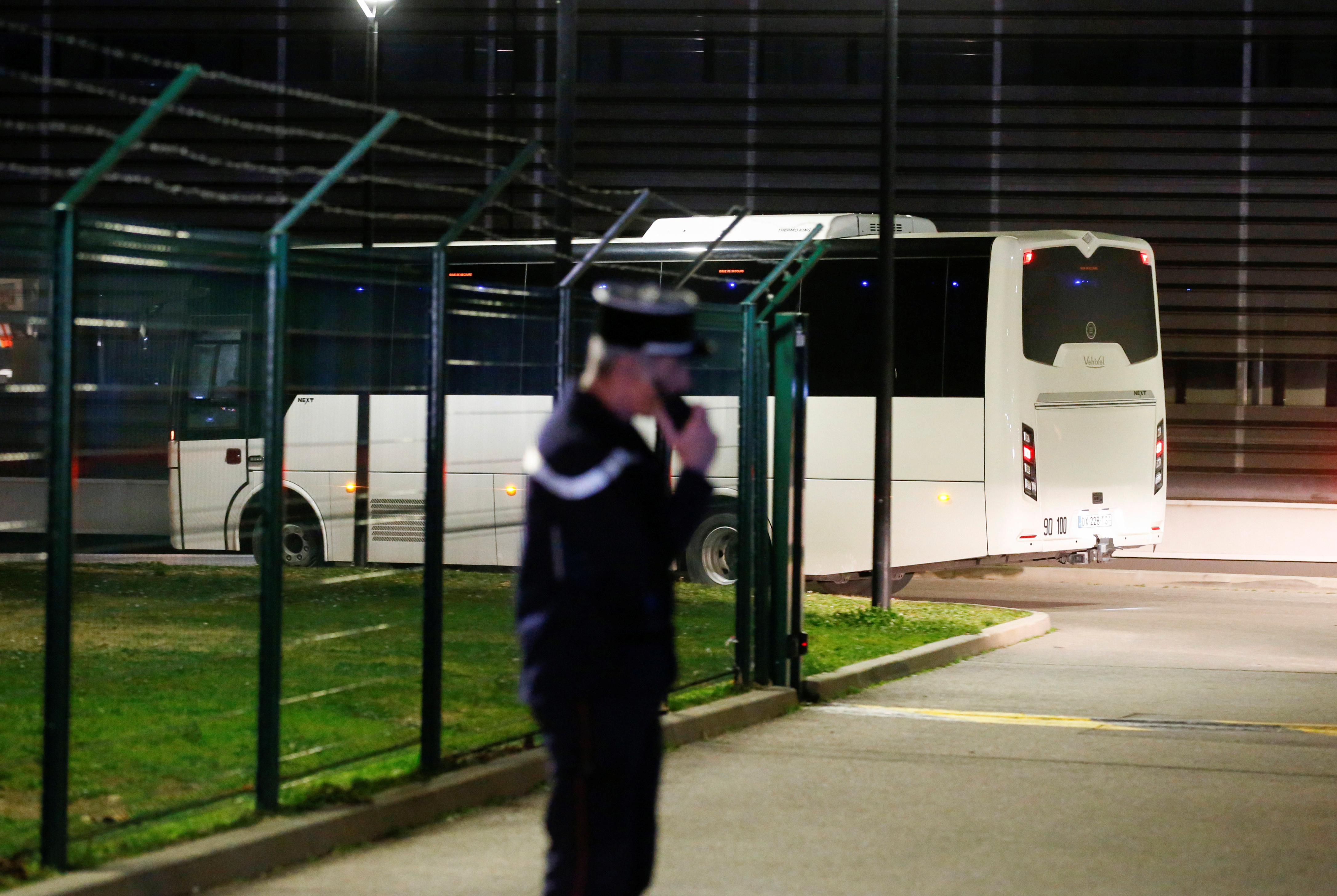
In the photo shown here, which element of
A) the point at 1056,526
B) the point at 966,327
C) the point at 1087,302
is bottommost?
the point at 1056,526

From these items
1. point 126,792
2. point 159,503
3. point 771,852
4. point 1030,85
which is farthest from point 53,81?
point 1030,85

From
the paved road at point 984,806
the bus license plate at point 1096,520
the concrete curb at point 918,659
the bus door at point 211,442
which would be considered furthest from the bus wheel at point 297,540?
the bus license plate at point 1096,520

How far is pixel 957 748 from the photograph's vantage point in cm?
895

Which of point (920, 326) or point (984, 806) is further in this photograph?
point (920, 326)

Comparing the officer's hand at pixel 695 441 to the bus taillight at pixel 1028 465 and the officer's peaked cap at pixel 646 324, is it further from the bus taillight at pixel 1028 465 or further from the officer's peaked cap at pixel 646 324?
the bus taillight at pixel 1028 465

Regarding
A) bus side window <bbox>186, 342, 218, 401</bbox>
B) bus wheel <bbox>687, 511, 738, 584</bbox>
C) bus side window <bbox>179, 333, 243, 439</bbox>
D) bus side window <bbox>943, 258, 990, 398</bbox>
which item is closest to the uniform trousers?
bus side window <bbox>179, 333, 243, 439</bbox>

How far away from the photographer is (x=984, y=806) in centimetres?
747

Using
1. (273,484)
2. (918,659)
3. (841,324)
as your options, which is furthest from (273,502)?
(841,324)

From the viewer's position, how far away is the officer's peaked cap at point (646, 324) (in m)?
4.05

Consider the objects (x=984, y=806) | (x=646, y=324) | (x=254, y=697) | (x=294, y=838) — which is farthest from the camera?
(x=254, y=697)

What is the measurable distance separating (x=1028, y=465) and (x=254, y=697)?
350 inches

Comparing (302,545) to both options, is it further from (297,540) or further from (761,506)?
(761,506)

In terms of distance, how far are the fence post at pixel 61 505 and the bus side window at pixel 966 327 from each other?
12046 mm

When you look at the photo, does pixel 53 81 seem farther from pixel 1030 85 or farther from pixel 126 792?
pixel 1030 85
